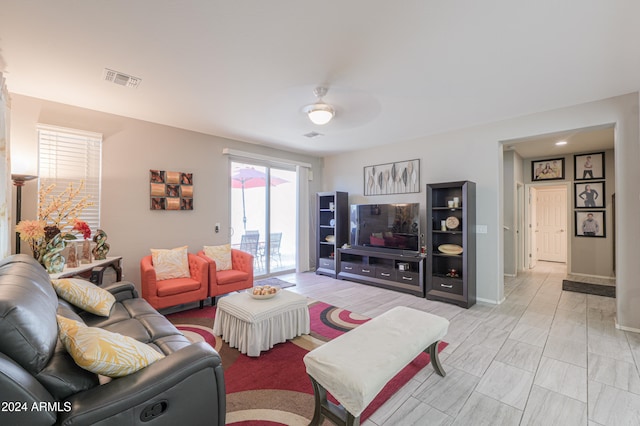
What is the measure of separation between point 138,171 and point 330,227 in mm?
3594

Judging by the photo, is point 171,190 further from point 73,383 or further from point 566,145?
point 566,145

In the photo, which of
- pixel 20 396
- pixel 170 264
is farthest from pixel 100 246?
pixel 20 396

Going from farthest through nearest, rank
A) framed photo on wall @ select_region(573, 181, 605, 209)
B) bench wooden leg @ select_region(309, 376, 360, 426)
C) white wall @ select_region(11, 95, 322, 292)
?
framed photo on wall @ select_region(573, 181, 605, 209) → white wall @ select_region(11, 95, 322, 292) → bench wooden leg @ select_region(309, 376, 360, 426)

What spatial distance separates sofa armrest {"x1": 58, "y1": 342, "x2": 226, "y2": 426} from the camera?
1101 mm

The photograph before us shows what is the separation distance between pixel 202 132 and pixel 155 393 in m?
4.13

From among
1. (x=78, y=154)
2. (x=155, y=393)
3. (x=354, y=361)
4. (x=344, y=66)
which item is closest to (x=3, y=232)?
(x=78, y=154)

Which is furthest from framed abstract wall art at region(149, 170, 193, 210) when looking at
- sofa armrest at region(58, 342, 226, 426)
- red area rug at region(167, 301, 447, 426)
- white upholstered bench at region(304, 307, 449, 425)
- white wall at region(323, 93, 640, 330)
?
white upholstered bench at region(304, 307, 449, 425)

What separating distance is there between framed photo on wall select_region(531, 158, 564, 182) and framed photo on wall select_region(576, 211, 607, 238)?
90 centimetres

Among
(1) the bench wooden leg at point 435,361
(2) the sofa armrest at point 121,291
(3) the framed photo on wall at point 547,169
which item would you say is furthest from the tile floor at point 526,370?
(3) the framed photo on wall at point 547,169

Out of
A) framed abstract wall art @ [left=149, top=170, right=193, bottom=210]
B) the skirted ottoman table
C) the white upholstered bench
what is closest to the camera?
the white upholstered bench

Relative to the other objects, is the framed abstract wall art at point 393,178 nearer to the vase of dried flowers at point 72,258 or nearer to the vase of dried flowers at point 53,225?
the vase of dried flowers at point 53,225

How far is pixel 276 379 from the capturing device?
2.19 meters

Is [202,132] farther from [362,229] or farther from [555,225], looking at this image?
[555,225]

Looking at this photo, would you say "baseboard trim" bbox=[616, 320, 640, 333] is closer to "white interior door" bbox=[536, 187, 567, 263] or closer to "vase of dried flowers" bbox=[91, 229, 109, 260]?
"white interior door" bbox=[536, 187, 567, 263]
